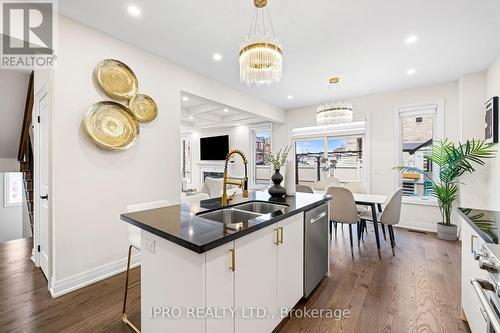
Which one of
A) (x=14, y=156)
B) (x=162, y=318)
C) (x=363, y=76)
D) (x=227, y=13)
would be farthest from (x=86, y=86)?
(x=363, y=76)

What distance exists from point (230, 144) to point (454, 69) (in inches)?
210

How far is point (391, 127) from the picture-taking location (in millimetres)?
4383

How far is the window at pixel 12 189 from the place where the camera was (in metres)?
5.08

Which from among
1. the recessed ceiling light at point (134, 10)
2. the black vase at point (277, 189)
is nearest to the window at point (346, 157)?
the black vase at point (277, 189)

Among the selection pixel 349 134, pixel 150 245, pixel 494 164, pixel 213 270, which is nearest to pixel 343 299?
pixel 213 270

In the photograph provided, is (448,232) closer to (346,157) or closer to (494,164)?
(494,164)

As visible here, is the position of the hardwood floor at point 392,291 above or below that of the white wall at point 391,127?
below

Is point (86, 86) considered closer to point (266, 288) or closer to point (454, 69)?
point (266, 288)

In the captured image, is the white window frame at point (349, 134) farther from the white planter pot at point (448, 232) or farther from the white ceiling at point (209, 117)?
the white planter pot at point (448, 232)

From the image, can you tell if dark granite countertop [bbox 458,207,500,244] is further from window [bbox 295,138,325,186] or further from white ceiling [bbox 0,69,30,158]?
white ceiling [bbox 0,69,30,158]

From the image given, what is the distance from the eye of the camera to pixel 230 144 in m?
6.93

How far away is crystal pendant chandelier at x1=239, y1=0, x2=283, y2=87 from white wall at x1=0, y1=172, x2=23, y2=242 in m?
6.56

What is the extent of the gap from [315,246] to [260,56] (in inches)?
70.7

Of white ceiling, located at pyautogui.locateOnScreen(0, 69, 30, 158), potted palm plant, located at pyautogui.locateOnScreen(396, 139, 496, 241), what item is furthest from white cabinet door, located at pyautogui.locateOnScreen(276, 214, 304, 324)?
white ceiling, located at pyautogui.locateOnScreen(0, 69, 30, 158)
